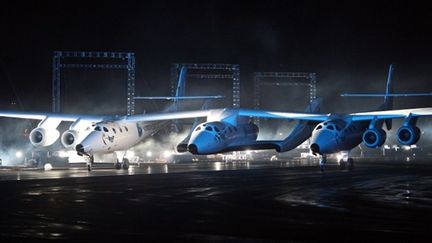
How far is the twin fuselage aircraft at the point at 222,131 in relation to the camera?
3947 centimetres

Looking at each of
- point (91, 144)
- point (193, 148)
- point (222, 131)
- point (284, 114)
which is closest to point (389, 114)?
point (284, 114)

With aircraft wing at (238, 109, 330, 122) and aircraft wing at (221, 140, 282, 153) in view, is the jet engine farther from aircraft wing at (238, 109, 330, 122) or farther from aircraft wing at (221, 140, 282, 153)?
aircraft wing at (238, 109, 330, 122)

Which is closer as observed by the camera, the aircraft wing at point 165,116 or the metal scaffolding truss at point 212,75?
the aircraft wing at point 165,116

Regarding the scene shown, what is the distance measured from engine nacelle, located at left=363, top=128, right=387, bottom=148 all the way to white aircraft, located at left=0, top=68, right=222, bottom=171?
11.9m

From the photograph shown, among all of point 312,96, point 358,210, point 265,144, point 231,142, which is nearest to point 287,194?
point 358,210

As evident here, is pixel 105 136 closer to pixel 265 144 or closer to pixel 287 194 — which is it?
pixel 265 144

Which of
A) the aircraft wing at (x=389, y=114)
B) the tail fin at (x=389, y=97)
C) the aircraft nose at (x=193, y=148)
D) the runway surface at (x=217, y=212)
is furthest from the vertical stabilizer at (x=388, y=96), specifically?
the runway surface at (x=217, y=212)

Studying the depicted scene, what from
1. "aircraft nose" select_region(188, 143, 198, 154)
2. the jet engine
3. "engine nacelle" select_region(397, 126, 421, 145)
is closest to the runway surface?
"aircraft nose" select_region(188, 143, 198, 154)

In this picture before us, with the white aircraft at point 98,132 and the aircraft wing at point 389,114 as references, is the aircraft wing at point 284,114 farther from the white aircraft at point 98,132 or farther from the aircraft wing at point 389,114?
the white aircraft at point 98,132

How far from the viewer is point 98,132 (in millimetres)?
39969

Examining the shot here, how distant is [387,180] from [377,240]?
17986 mm

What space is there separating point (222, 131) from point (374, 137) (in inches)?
382

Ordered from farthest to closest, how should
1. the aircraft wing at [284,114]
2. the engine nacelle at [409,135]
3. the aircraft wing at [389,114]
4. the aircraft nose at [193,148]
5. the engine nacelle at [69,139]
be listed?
1. the aircraft wing at [284,114]
2. the aircraft wing at [389,114]
3. the engine nacelle at [69,139]
4. the engine nacelle at [409,135]
5. the aircraft nose at [193,148]

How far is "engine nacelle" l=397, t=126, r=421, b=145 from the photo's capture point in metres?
39.8
